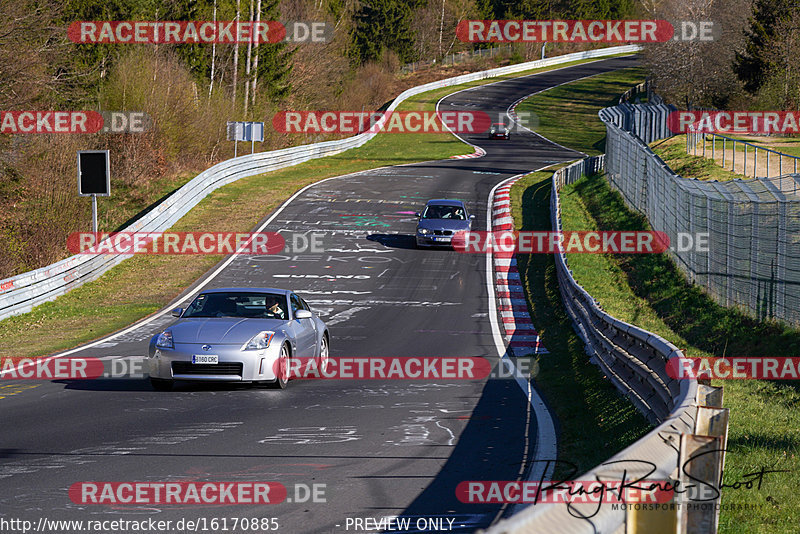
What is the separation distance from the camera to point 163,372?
1238 centimetres

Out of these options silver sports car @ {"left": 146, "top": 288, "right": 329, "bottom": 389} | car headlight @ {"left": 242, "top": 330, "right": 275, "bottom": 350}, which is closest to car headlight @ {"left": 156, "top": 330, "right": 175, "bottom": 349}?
silver sports car @ {"left": 146, "top": 288, "right": 329, "bottom": 389}

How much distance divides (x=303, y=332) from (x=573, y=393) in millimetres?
4089

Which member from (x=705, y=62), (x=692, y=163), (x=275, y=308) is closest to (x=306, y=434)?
(x=275, y=308)

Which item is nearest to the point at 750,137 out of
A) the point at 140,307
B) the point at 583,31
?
the point at 140,307

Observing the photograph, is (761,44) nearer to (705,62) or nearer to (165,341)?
(705,62)

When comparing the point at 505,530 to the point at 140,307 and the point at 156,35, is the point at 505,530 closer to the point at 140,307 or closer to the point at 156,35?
the point at 140,307

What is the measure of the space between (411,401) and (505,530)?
915 cm

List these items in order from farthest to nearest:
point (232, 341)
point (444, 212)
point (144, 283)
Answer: point (444, 212)
point (144, 283)
point (232, 341)

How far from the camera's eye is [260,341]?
12.6m

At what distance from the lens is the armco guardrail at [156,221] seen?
21.2 meters

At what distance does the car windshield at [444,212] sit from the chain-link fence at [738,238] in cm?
735

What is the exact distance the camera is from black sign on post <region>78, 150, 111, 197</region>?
26078 mm

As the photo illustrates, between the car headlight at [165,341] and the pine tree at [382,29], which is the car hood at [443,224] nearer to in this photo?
the car headlight at [165,341]

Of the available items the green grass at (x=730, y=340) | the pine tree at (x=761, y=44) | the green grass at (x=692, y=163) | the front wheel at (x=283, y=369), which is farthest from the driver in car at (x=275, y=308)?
the pine tree at (x=761, y=44)
